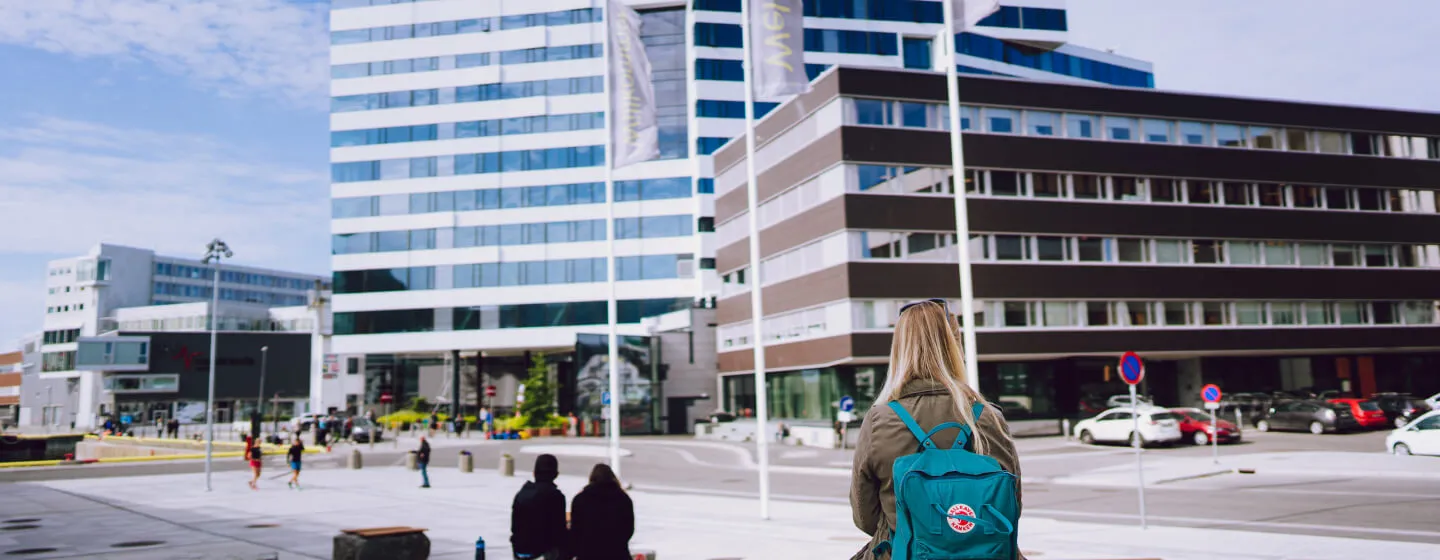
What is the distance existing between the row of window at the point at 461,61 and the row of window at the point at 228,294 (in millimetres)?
78961

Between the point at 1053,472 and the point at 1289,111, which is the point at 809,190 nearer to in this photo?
the point at 1053,472

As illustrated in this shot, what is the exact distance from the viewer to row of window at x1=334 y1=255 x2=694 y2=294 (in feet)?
232

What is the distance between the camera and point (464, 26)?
74312mm

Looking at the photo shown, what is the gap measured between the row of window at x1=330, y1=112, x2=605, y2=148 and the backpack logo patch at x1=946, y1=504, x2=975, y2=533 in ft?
229

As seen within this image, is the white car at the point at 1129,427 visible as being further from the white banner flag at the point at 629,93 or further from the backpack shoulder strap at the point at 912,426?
the backpack shoulder strap at the point at 912,426

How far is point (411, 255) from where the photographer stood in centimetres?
7275

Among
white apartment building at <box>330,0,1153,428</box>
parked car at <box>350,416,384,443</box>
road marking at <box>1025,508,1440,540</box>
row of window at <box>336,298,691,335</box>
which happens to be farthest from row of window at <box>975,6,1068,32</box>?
road marking at <box>1025,508,1440,540</box>

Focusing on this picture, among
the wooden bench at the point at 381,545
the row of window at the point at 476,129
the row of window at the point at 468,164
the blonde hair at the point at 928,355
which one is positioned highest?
the row of window at the point at 476,129

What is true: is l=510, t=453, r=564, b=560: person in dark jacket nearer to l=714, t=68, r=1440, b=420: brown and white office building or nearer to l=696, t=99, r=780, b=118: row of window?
l=714, t=68, r=1440, b=420: brown and white office building

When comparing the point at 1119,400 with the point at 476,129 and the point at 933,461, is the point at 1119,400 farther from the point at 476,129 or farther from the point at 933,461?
the point at 933,461

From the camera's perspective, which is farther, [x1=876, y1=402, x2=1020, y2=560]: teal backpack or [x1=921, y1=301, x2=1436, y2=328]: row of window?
[x1=921, y1=301, x2=1436, y2=328]: row of window

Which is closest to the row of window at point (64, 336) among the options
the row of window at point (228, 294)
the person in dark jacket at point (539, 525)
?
the row of window at point (228, 294)

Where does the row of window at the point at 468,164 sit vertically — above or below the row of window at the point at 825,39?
below

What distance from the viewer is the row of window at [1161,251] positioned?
44.6 metres
